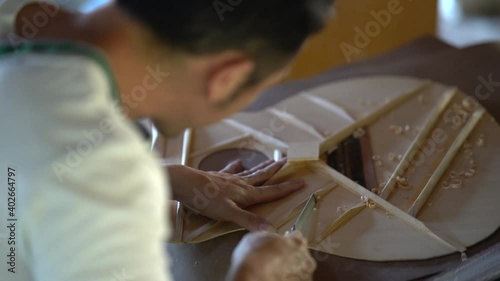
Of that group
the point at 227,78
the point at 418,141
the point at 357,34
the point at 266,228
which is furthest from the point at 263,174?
the point at 357,34

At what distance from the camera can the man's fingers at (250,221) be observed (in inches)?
42.4

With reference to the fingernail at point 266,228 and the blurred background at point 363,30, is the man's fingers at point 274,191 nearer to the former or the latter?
the fingernail at point 266,228

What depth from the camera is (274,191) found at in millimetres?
1168

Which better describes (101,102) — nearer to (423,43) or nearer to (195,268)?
(195,268)

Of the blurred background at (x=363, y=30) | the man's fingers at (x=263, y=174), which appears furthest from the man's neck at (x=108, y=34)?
the blurred background at (x=363, y=30)

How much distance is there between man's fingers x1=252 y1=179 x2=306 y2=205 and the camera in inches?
45.5

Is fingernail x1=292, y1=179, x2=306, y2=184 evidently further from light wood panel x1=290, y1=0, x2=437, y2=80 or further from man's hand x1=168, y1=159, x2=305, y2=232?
light wood panel x1=290, y1=0, x2=437, y2=80

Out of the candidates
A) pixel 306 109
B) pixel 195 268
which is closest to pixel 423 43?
pixel 306 109

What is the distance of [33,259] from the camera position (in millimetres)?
619

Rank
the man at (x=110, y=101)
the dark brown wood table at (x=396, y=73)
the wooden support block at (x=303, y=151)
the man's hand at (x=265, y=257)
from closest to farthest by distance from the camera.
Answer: the man at (x=110, y=101), the man's hand at (x=265, y=257), the dark brown wood table at (x=396, y=73), the wooden support block at (x=303, y=151)

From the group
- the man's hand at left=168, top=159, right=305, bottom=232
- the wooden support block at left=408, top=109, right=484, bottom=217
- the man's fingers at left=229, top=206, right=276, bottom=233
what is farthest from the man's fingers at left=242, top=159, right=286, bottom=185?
the wooden support block at left=408, top=109, right=484, bottom=217

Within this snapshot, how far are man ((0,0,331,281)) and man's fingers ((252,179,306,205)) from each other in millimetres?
509

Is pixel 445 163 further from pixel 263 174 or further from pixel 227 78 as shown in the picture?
pixel 227 78

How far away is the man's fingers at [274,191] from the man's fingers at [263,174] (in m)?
0.03
